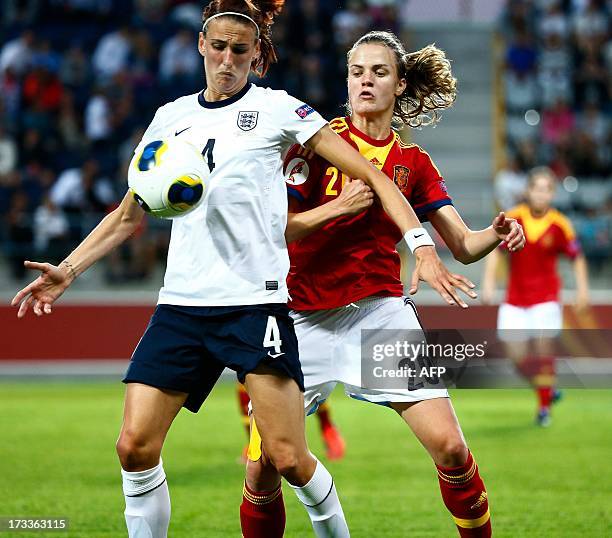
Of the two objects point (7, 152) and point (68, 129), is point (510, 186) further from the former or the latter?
point (7, 152)

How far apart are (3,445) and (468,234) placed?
5299 millimetres

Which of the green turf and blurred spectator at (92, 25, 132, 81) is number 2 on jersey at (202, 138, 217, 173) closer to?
the green turf

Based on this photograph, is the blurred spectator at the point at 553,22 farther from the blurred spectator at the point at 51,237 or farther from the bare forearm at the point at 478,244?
the bare forearm at the point at 478,244

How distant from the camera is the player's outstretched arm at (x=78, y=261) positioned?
4.34m

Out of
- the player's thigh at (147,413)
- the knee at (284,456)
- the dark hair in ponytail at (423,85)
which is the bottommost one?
the knee at (284,456)

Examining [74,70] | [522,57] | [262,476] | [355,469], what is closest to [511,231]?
Result: [262,476]

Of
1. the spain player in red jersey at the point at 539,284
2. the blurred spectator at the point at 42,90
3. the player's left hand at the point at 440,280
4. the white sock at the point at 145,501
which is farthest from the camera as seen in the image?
the blurred spectator at the point at 42,90

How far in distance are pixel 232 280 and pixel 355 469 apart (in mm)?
3747

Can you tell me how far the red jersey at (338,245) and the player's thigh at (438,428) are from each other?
0.54 metres

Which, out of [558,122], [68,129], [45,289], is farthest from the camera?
[558,122]

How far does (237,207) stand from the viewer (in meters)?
4.19

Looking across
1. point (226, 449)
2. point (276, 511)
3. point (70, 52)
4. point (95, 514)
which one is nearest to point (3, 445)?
point (226, 449)

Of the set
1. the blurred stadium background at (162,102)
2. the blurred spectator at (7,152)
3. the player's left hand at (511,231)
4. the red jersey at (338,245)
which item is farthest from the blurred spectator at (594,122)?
the player's left hand at (511,231)

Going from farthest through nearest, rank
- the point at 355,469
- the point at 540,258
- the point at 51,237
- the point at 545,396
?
the point at 51,237 → the point at 540,258 → the point at 545,396 → the point at 355,469
